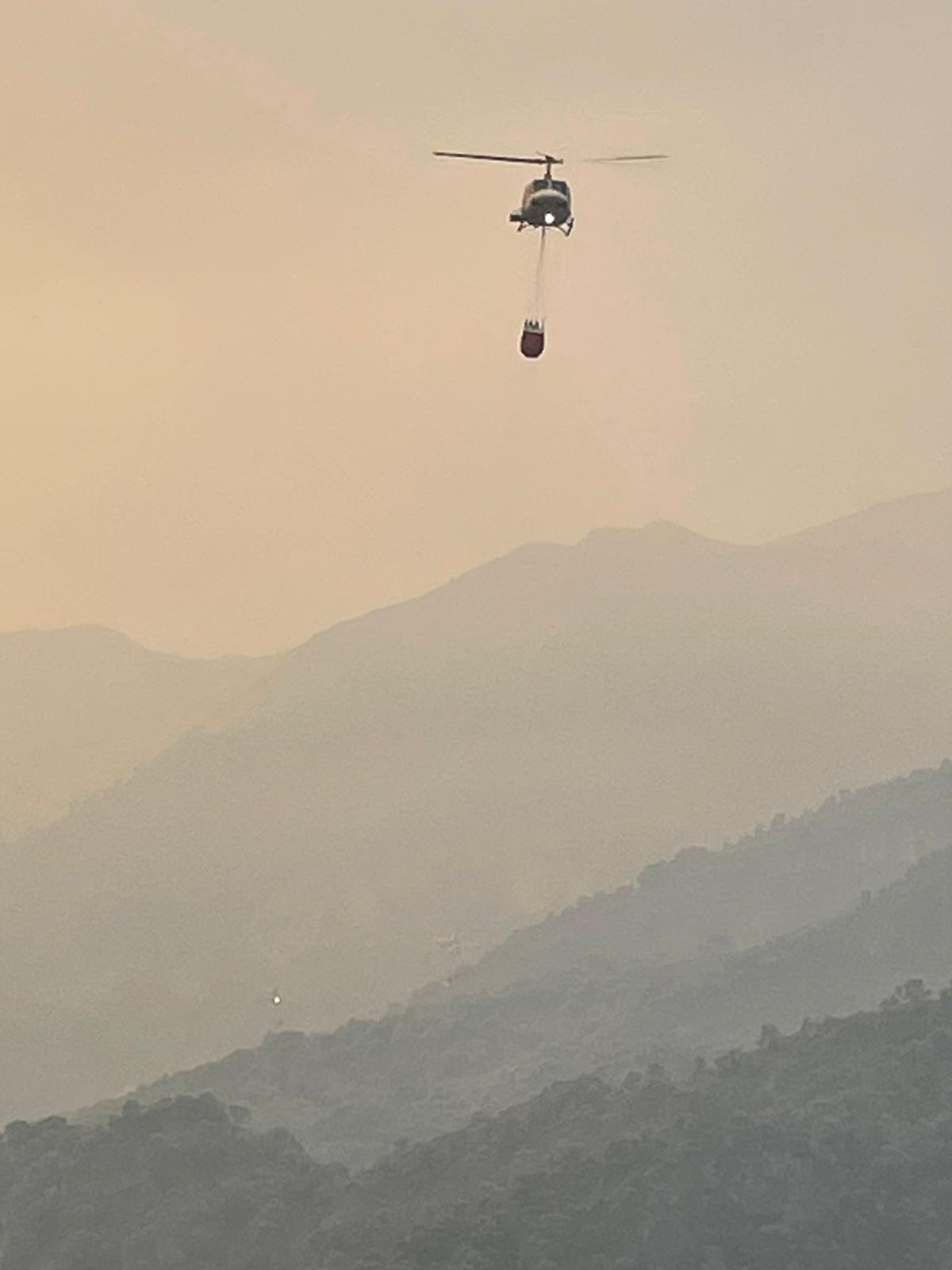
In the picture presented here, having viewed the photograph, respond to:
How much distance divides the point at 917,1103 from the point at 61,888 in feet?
44.8

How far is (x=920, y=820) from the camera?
93.2ft

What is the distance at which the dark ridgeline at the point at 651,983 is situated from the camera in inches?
928

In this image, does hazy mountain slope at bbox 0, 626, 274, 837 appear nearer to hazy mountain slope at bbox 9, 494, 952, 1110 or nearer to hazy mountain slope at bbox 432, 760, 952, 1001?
hazy mountain slope at bbox 9, 494, 952, 1110

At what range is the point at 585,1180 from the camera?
62.7 feet

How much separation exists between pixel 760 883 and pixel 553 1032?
4538 mm

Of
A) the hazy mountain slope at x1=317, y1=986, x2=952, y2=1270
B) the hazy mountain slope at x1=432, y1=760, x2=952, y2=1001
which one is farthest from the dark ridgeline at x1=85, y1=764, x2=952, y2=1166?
the hazy mountain slope at x1=317, y1=986, x2=952, y2=1270

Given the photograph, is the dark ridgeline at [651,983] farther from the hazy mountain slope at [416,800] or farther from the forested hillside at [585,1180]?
the forested hillside at [585,1180]

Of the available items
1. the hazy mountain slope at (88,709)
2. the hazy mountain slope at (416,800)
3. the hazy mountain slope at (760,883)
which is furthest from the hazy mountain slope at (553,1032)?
the hazy mountain slope at (88,709)

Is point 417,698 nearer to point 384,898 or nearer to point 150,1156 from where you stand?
point 384,898

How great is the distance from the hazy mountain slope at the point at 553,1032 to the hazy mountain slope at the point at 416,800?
79cm

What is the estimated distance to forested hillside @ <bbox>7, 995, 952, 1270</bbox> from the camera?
18.3 metres

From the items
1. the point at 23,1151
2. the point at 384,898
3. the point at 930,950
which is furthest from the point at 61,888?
the point at 930,950

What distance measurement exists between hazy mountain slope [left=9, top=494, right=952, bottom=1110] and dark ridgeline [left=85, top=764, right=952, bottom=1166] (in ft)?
1.90

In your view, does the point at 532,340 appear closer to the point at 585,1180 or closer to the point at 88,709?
the point at 585,1180
